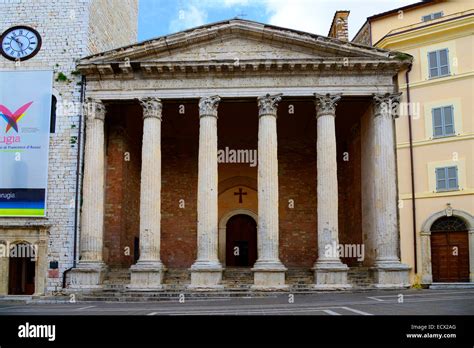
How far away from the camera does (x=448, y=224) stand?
19500 mm

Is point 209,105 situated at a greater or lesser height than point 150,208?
greater

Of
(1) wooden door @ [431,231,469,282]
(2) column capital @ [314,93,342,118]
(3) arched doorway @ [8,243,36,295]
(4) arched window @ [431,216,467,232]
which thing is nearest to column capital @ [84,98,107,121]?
(3) arched doorway @ [8,243,36,295]

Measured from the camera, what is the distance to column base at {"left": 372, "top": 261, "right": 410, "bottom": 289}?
19.1m

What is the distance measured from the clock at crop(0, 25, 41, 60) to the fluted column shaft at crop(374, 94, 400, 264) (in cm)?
1445

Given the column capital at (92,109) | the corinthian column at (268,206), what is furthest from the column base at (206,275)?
the column capital at (92,109)


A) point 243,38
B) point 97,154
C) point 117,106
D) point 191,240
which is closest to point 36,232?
point 97,154

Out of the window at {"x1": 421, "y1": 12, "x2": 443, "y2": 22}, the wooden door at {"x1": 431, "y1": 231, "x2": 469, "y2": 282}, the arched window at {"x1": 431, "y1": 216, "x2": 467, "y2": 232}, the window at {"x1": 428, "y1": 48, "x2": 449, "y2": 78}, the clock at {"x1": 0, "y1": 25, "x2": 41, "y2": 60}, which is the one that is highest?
the window at {"x1": 421, "y1": 12, "x2": 443, "y2": 22}

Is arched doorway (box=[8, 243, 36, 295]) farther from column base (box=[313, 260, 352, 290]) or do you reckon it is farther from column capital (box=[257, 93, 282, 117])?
column base (box=[313, 260, 352, 290])

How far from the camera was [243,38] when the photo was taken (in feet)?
68.9

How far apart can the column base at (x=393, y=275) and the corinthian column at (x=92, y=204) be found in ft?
35.2

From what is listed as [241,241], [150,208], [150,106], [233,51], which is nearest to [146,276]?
[150,208]

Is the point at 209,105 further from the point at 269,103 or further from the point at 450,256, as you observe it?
the point at 450,256

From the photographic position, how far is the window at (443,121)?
64.0ft

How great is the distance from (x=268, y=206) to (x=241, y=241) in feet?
25.8
